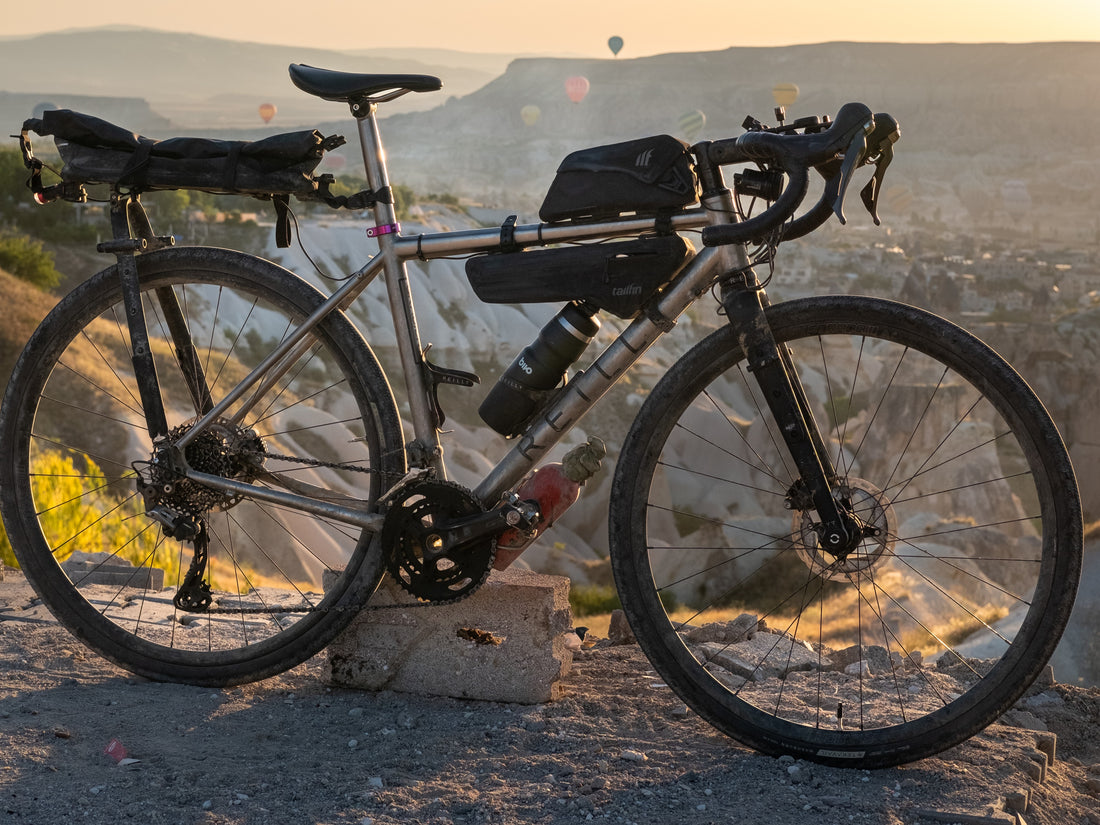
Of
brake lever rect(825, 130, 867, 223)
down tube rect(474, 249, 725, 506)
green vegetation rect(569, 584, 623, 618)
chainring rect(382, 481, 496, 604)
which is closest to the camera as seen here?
brake lever rect(825, 130, 867, 223)

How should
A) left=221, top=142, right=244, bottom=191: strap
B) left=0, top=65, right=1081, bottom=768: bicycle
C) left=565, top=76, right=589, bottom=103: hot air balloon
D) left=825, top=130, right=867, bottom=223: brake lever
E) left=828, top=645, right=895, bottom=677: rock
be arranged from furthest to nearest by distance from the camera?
left=565, top=76, right=589, bottom=103: hot air balloon < left=828, top=645, right=895, bottom=677: rock < left=221, top=142, right=244, bottom=191: strap < left=0, top=65, right=1081, bottom=768: bicycle < left=825, top=130, right=867, bottom=223: brake lever

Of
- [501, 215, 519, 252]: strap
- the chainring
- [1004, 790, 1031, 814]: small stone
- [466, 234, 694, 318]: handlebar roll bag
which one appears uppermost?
[501, 215, 519, 252]: strap

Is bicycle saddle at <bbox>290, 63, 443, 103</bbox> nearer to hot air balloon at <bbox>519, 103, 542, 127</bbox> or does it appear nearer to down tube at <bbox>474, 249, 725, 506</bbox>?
down tube at <bbox>474, 249, 725, 506</bbox>

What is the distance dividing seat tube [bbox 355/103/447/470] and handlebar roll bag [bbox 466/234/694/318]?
0.29 m

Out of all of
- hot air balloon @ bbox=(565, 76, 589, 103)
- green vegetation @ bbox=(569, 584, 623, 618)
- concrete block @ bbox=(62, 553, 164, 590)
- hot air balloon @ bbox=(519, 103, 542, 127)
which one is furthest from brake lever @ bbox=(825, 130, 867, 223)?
hot air balloon @ bbox=(519, 103, 542, 127)

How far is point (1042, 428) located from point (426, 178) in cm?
13746

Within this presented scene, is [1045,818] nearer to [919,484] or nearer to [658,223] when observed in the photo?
[658,223]

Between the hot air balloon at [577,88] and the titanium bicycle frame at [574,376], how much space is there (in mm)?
169299

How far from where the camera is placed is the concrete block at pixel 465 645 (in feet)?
11.6

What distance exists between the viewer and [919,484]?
55406 mm

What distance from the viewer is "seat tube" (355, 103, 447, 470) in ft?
10.9

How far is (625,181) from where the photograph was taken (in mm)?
3021

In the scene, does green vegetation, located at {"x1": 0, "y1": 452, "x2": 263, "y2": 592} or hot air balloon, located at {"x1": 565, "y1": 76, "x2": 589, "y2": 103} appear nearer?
green vegetation, located at {"x1": 0, "y1": 452, "x2": 263, "y2": 592}

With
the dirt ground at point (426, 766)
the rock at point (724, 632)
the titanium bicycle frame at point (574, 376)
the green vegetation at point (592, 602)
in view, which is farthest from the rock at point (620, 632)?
the green vegetation at point (592, 602)
